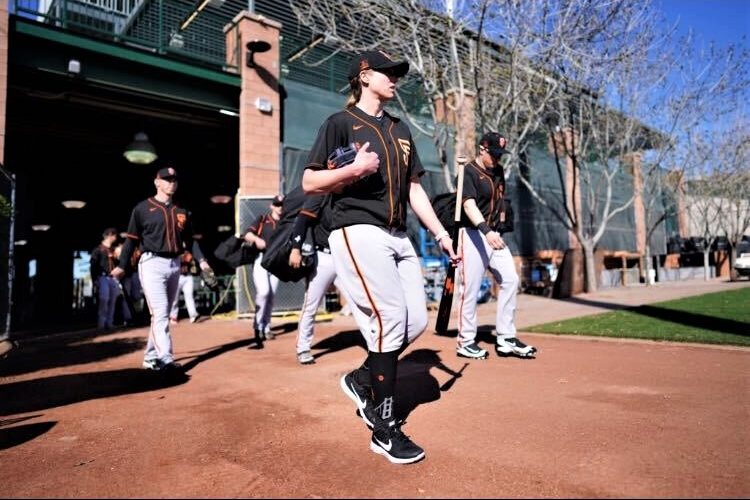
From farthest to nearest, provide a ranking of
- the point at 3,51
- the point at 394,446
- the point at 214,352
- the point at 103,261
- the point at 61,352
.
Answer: the point at 103,261
the point at 3,51
the point at 61,352
the point at 214,352
the point at 394,446

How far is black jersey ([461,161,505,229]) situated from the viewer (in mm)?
4813

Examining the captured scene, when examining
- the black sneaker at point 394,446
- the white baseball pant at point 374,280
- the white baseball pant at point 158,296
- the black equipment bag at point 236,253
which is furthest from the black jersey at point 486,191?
the black equipment bag at point 236,253

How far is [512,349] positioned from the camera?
15.8 feet

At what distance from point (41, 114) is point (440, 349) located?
1184 centimetres

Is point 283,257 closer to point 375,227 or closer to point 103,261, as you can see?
point 375,227

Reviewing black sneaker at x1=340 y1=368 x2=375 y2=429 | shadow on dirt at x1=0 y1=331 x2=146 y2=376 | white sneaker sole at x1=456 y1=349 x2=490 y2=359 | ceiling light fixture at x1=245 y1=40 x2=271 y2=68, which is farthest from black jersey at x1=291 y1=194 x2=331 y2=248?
ceiling light fixture at x1=245 y1=40 x2=271 y2=68

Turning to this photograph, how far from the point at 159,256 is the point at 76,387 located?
1.41m

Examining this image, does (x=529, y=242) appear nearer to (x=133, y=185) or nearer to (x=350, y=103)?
(x=133, y=185)

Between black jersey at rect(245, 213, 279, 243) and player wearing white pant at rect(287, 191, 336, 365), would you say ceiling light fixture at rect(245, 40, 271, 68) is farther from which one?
player wearing white pant at rect(287, 191, 336, 365)

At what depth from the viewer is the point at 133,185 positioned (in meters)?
18.2

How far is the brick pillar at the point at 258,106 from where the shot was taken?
1149 centimetres

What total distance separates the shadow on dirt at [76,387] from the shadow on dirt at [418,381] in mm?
2076

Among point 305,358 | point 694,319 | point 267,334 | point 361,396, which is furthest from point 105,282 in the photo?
point 694,319

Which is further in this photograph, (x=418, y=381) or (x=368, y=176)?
(x=418, y=381)
